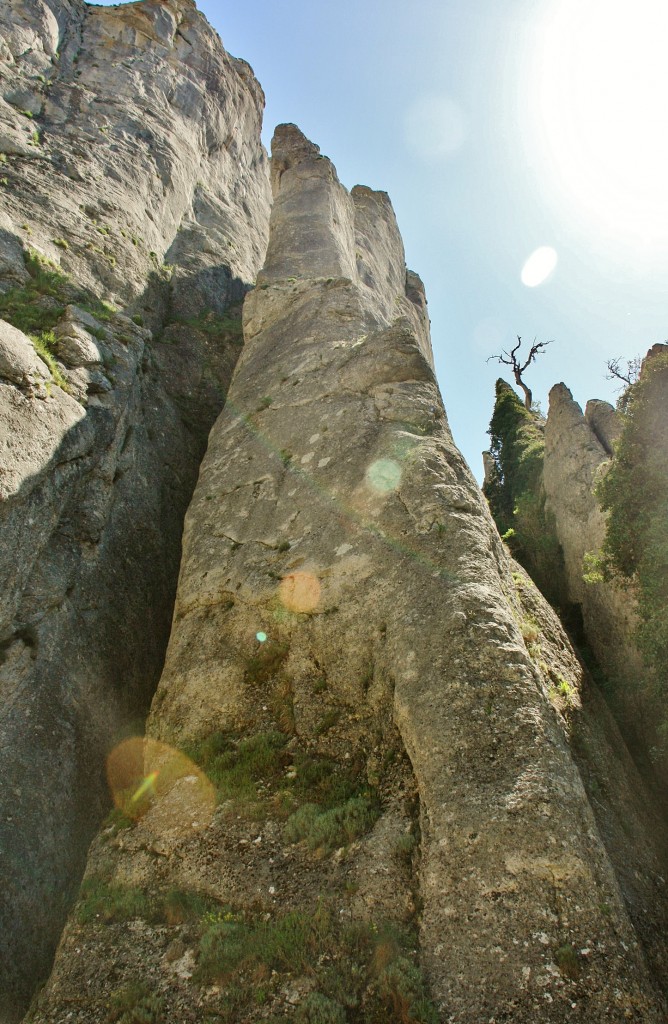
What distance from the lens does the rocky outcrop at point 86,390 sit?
7770mm

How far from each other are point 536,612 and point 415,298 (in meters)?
27.6

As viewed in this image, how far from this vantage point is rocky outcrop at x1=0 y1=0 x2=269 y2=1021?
7.77m

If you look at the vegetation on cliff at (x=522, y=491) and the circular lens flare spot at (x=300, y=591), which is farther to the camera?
the vegetation on cliff at (x=522, y=491)

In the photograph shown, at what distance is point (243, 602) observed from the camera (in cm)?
966

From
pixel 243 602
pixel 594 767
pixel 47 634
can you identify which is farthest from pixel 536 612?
pixel 47 634

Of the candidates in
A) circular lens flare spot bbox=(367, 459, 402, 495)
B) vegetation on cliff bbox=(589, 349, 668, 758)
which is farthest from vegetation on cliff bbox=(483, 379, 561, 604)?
circular lens flare spot bbox=(367, 459, 402, 495)

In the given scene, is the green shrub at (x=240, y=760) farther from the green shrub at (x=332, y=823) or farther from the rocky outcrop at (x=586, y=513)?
the rocky outcrop at (x=586, y=513)

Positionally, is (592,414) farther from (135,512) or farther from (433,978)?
(433,978)

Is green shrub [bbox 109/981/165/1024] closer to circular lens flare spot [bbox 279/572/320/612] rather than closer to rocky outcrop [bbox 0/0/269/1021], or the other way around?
rocky outcrop [bbox 0/0/269/1021]

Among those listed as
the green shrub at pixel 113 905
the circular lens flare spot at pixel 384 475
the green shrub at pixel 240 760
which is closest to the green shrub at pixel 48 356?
the circular lens flare spot at pixel 384 475

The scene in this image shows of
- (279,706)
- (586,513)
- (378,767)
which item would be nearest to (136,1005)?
(378,767)

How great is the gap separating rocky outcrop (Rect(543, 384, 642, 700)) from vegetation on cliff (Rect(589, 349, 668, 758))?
955mm

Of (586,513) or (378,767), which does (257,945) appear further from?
(586,513)

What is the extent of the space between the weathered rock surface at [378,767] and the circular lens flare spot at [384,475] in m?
0.04
